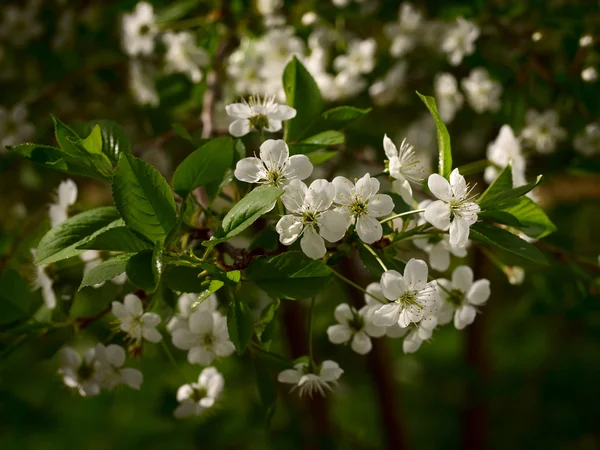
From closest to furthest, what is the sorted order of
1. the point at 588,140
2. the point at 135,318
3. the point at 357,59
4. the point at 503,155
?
the point at 135,318, the point at 503,155, the point at 588,140, the point at 357,59

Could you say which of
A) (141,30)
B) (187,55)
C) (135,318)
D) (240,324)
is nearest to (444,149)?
(240,324)

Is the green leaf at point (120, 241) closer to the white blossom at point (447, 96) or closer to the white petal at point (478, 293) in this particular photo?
the white petal at point (478, 293)

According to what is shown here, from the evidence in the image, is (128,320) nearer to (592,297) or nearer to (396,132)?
(592,297)

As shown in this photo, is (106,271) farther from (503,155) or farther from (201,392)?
(503,155)

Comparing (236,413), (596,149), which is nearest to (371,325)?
(596,149)

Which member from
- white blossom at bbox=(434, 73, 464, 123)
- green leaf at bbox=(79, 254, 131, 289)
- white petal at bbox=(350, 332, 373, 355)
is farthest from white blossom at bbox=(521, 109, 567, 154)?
green leaf at bbox=(79, 254, 131, 289)

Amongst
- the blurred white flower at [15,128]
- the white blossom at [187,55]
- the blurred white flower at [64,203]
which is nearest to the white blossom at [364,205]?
the blurred white flower at [64,203]

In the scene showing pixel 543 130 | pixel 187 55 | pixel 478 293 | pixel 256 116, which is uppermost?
pixel 256 116
